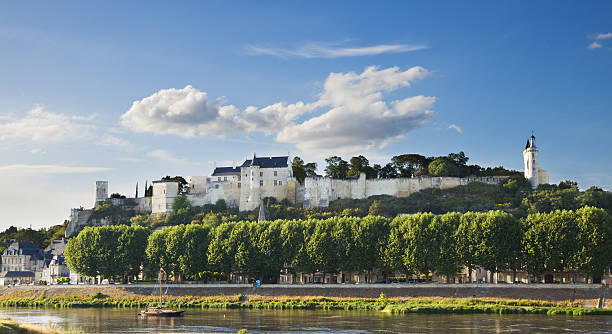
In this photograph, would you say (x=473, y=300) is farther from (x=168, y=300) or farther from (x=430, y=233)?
(x=168, y=300)

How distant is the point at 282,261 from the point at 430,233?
1557 centimetres

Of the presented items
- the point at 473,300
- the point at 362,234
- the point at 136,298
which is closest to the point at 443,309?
the point at 473,300

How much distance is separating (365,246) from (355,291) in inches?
185

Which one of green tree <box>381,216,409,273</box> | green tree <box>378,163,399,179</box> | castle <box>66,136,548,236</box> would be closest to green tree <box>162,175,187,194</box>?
castle <box>66,136,548,236</box>

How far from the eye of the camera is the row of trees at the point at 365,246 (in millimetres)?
60250

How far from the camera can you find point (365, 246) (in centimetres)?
6725

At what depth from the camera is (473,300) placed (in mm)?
57844

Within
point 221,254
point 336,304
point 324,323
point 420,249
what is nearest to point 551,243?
point 420,249

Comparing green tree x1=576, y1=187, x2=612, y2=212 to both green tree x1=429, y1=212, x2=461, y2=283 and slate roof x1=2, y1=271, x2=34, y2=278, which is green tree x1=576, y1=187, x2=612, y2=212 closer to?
green tree x1=429, y1=212, x2=461, y2=283

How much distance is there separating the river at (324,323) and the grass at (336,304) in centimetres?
232

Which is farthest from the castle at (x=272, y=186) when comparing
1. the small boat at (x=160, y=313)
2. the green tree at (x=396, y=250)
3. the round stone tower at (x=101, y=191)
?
the small boat at (x=160, y=313)

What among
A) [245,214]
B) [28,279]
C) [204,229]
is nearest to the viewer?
[204,229]

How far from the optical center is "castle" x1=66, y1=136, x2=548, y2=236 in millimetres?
108250

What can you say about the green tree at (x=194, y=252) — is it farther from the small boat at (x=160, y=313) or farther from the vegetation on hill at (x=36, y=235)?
the vegetation on hill at (x=36, y=235)
